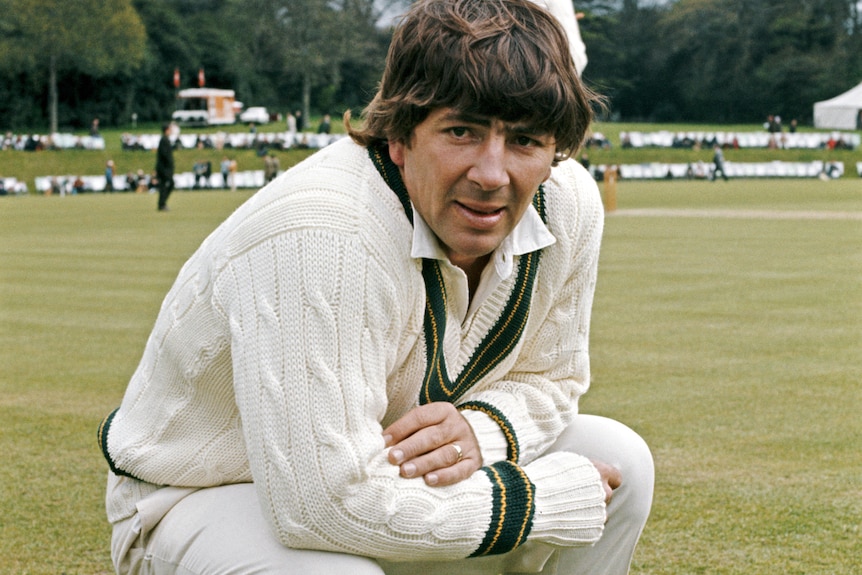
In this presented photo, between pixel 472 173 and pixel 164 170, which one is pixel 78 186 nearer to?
pixel 164 170

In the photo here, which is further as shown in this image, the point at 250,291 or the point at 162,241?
the point at 162,241

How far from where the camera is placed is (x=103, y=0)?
77438mm

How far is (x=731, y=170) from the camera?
5147cm

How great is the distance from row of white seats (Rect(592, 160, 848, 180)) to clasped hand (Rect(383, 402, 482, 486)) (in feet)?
160

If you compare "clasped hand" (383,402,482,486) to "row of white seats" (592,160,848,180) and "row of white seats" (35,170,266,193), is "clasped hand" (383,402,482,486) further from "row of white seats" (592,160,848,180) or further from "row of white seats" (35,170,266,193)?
"row of white seats" (592,160,848,180)

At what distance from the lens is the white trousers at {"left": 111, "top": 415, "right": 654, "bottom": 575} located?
2.44 m

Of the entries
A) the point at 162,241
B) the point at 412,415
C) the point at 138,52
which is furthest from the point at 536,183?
the point at 138,52

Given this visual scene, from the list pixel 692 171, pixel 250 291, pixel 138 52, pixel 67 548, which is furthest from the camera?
pixel 138 52

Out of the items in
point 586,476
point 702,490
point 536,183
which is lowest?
point 702,490

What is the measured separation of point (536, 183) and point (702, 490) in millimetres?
2531

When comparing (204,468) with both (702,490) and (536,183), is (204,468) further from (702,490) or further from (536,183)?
(702,490)

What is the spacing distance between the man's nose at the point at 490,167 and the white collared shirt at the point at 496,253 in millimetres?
174

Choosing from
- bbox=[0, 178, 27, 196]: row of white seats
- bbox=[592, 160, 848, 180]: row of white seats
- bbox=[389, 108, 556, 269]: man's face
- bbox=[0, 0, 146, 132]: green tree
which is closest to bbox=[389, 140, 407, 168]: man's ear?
bbox=[389, 108, 556, 269]: man's face

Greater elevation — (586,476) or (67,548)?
(586,476)
